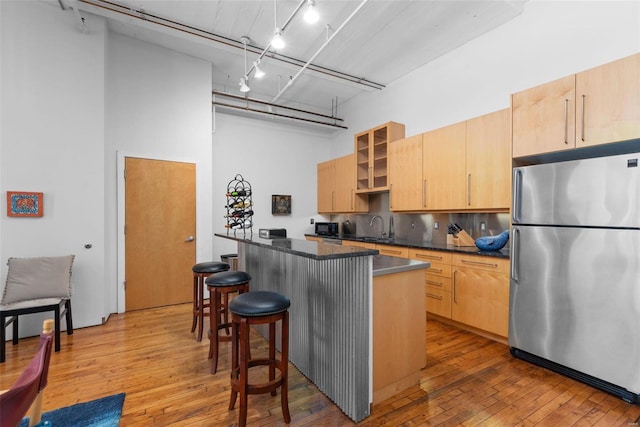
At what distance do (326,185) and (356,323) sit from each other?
439cm

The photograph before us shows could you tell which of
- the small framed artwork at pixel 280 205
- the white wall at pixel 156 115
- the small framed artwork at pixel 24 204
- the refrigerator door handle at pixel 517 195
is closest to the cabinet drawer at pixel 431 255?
the refrigerator door handle at pixel 517 195

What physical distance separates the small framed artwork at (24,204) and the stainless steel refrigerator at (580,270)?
4.89m

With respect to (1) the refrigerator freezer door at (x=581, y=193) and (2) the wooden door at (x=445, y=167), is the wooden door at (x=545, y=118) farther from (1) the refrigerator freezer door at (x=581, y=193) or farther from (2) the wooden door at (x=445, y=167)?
(2) the wooden door at (x=445, y=167)

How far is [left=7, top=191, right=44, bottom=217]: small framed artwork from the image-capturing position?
3057 mm

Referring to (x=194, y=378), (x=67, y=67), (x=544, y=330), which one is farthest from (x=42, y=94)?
(x=544, y=330)

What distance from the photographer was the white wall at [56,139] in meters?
3.07

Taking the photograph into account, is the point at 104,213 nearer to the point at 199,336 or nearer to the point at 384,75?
the point at 199,336

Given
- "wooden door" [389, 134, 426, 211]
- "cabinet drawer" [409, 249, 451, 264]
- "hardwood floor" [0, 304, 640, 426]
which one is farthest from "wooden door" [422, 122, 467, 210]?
"hardwood floor" [0, 304, 640, 426]

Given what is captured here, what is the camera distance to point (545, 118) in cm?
254

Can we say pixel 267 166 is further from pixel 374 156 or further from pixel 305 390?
pixel 305 390

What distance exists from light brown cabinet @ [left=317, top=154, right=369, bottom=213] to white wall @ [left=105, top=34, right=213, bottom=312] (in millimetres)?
2369

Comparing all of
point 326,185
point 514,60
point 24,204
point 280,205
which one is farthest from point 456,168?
point 24,204

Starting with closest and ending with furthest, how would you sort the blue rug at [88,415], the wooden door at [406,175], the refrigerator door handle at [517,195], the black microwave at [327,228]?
the blue rug at [88,415], the refrigerator door handle at [517,195], the wooden door at [406,175], the black microwave at [327,228]

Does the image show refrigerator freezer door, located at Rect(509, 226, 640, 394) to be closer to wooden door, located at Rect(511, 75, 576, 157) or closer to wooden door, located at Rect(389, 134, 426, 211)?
wooden door, located at Rect(511, 75, 576, 157)
